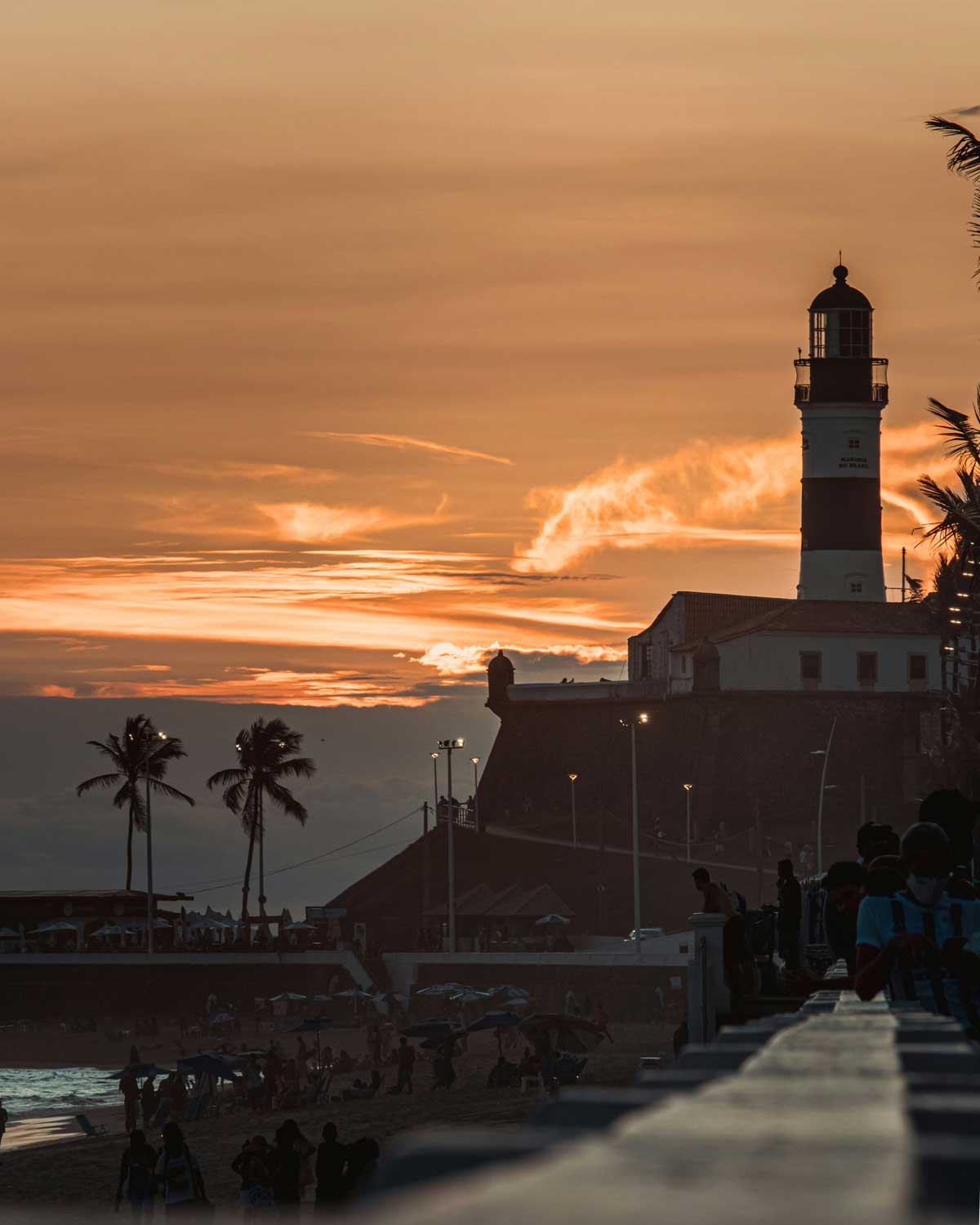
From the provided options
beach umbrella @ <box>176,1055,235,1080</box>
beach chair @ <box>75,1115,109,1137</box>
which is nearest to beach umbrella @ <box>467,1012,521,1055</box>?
beach umbrella @ <box>176,1055,235,1080</box>

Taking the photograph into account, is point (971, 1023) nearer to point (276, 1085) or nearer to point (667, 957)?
point (276, 1085)

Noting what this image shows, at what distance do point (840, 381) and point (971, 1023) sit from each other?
94.7m

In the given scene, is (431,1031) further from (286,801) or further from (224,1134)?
(286,801)

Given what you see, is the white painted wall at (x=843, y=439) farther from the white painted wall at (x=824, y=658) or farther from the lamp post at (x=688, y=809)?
the lamp post at (x=688, y=809)

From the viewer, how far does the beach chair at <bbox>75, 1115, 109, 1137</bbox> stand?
47906 mm

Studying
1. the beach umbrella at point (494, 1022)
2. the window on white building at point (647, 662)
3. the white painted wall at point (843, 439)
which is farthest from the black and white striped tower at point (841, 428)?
the beach umbrella at point (494, 1022)

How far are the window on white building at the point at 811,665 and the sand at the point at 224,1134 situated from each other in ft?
169

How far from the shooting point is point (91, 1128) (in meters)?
48.4

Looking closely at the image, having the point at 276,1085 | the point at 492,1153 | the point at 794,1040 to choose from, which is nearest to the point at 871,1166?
the point at 492,1153

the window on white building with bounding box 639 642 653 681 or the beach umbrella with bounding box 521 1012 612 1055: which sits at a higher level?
the window on white building with bounding box 639 642 653 681

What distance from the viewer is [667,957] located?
77000mm

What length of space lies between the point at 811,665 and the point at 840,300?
19461 mm

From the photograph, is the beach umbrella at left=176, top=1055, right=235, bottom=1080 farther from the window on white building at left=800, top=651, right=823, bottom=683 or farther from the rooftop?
the window on white building at left=800, top=651, right=823, bottom=683

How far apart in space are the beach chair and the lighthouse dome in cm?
6430
